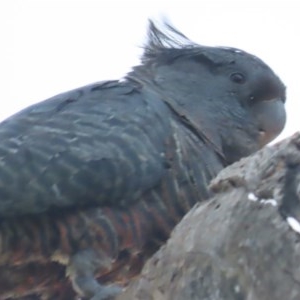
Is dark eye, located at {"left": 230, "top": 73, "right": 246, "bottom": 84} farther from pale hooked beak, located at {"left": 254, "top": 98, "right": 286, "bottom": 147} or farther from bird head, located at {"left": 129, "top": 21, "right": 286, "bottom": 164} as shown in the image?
pale hooked beak, located at {"left": 254, "top": 98, "right": 286, "bottom": 147}

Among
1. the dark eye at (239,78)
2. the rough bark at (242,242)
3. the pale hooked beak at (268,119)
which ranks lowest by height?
the pale hooked beak at (268,119)

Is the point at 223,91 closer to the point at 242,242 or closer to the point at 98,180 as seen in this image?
the point at 98,180

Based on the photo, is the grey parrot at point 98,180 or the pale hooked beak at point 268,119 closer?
the grey parrot at point 98,180

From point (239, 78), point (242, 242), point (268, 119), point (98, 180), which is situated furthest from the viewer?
point (239, 78)

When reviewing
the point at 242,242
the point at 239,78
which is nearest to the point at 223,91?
the point at 239,78

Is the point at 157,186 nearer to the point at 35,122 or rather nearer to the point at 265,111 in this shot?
the point at 35,122

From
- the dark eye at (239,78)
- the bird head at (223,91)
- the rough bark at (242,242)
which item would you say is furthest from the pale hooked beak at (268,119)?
the rough bark at (242,242)

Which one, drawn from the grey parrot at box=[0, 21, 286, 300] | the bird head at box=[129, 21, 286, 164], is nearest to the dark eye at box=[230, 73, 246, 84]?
the bird head at box=[129, 21, 286, 164]

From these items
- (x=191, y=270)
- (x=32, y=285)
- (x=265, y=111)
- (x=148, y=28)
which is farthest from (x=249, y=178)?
(x=148, y=28)

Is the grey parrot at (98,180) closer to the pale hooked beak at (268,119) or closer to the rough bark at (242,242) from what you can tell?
the pale hooked beak at (268,119)
